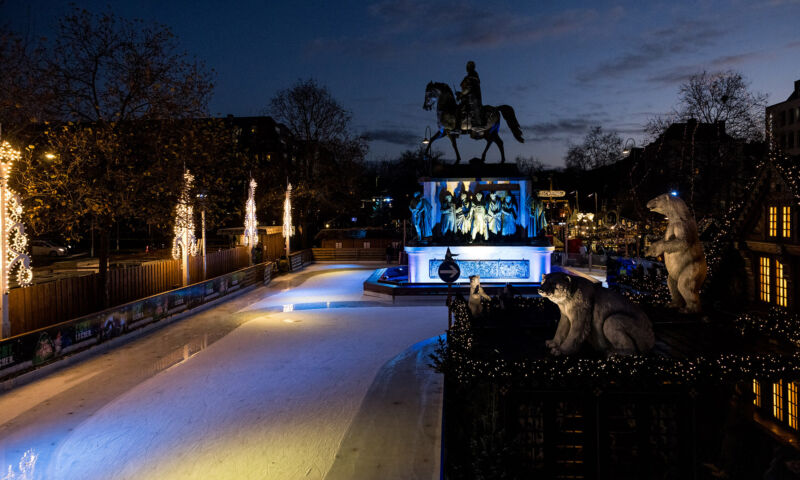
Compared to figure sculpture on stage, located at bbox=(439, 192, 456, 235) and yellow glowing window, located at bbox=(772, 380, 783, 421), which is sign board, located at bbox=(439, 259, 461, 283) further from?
figure sculpture on stage, located at bbox=(439, 192, 456, 235)

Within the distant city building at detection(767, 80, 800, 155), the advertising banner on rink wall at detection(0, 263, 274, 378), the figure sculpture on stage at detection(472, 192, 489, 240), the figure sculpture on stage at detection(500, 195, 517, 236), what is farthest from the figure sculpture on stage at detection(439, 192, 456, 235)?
the distant city building at detection(767, 80, 800, 155)

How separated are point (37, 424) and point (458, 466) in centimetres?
A: 662

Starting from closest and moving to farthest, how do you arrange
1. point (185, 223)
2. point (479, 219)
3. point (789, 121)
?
point (185, 223)
point (479, 219)
point (789, 121)

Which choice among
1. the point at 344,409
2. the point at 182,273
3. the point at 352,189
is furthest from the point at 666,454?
the point at 352,189

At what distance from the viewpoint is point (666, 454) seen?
544cm

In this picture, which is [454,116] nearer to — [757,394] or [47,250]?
[757,394]

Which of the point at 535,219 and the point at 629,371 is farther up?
the point at 535,219

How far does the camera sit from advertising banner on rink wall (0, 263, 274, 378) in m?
9.91

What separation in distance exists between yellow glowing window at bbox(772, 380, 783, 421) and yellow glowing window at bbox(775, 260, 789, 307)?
434 cm

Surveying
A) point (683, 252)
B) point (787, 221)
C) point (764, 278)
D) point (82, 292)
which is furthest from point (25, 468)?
point (764, 278)

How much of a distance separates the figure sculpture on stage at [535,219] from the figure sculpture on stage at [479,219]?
6.57 feet

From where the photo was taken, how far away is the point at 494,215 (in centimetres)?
2128

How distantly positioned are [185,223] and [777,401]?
16.5 meters

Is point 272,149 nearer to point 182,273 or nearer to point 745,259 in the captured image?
point 182,273
